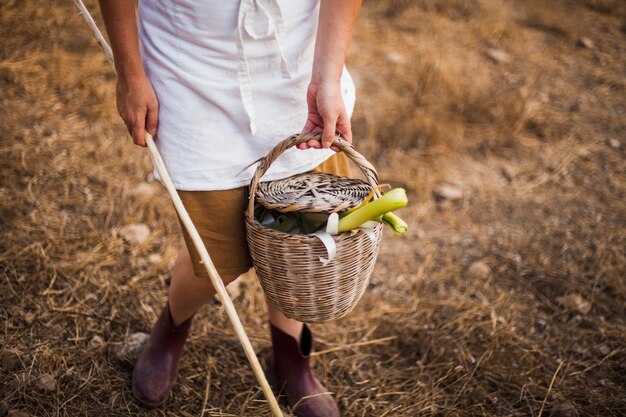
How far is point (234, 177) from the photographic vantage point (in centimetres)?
124

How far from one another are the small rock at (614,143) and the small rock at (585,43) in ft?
3.56

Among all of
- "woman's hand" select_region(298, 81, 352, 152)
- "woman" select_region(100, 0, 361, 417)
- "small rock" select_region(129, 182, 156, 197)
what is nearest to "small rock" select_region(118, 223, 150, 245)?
"small rock" select_region(129, 182, 156, 197)

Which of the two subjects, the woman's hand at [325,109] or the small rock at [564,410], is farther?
the small rock at [564,410]

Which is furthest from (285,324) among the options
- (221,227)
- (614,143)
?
(614,143)

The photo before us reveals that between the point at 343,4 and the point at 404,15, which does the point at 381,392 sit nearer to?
the point at 343,4

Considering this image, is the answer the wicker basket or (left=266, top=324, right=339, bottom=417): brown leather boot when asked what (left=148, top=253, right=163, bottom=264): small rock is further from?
the wicker basket

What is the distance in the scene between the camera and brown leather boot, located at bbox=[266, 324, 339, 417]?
1.62 m

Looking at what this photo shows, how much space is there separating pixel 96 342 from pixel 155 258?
1.46ft

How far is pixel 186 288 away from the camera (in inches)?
57.4

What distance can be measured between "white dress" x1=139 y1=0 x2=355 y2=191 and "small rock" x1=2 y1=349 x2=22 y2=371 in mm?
867

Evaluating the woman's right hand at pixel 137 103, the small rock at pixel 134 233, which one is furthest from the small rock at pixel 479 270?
the woman's right hand at pixel 137 103

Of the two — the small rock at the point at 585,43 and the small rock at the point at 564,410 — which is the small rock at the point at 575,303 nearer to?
the small rock at the point at 564,410

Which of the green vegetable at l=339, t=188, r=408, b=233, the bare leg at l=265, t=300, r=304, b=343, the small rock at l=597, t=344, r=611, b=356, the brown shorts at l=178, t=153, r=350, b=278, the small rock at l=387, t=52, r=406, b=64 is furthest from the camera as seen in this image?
the small rock at l=387, t=52, r=406, b=64

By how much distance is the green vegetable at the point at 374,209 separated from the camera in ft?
3.56
